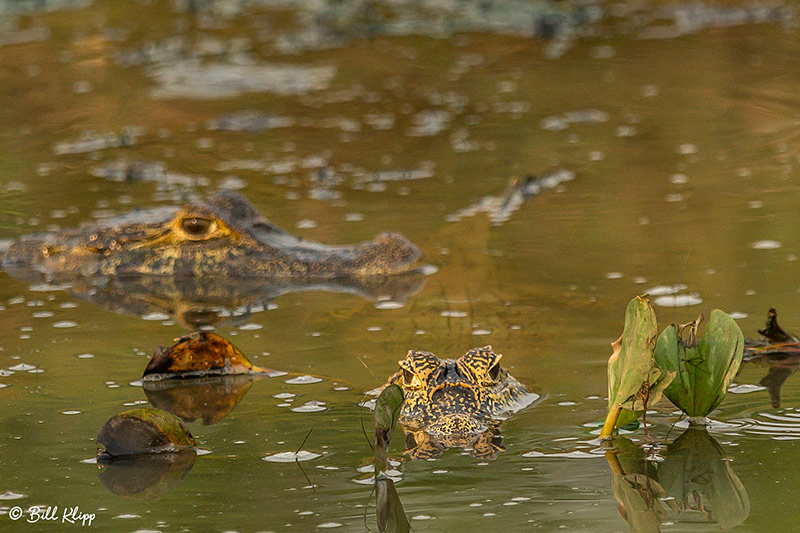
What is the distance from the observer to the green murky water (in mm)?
3789

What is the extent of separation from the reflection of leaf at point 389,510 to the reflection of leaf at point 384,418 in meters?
0.06

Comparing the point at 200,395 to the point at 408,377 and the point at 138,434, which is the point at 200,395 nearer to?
the point at 138,434

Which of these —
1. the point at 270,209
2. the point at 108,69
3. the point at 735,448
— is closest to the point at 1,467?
the point at 735,448

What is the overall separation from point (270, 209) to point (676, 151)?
306 centimetres

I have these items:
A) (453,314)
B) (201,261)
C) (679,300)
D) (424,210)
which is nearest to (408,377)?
(453,314)

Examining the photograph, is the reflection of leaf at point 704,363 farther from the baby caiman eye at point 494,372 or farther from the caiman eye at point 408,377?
the caiman eye at point 408,377

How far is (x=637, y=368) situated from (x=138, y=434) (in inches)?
61.0

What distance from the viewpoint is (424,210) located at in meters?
8.20

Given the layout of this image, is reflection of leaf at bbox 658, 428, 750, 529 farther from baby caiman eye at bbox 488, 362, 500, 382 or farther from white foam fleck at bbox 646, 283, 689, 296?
white foam fleck at bbox 646, 283, 689, 296

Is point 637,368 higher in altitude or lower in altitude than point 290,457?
higher

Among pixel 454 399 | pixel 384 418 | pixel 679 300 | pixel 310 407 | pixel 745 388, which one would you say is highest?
pixel 384 418

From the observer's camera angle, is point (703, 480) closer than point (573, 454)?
Yes

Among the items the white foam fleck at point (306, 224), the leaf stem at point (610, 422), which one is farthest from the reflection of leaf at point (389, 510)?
the white foam fleck at point (306, 224)
